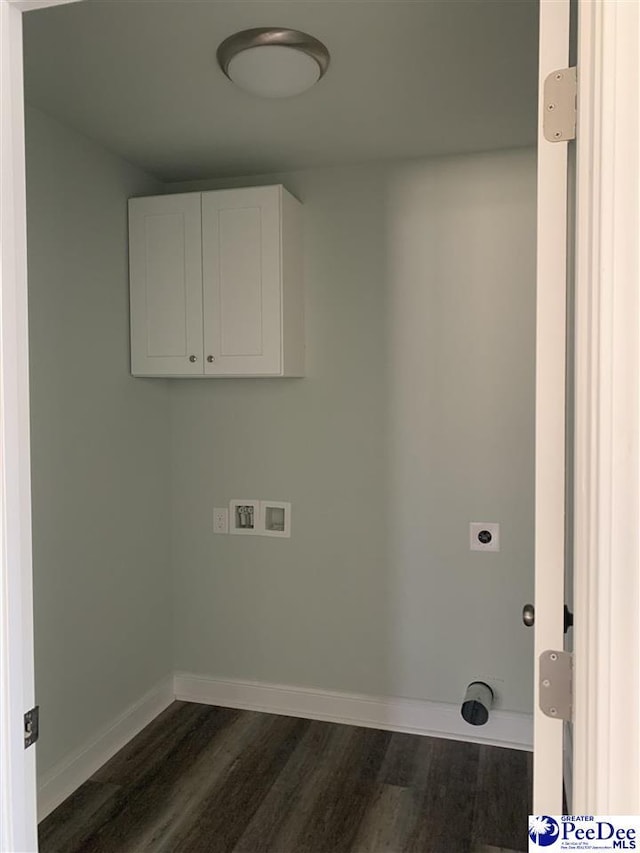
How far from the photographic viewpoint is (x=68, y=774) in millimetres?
2432

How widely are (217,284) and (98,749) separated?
1.99 m

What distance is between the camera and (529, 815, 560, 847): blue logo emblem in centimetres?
88

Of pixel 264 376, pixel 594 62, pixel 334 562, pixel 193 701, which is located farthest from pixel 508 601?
pixel 594 62

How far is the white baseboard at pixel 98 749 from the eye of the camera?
2.34 m

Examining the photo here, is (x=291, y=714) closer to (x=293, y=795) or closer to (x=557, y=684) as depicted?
(x=293, y=795)

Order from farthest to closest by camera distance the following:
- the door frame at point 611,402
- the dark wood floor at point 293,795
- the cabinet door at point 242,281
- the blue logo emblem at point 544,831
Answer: the cabinet door at point 242,281 < the dark wood floor at point 293,795 < the blue logo emblem at point 544,831 < the door frame at point 611,402

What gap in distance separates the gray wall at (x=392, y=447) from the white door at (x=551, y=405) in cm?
181

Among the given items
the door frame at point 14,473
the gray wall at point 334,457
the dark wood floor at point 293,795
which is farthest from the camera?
the gray wall at point 334,457

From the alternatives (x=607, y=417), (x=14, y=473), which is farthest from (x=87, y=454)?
(x=607, y=417)

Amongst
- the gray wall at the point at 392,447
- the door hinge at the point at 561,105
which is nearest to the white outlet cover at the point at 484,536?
the gray wall at the point at 392,447

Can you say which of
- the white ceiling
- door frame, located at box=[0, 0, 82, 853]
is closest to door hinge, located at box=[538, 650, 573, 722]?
door frame, located at box=[0, 0, 82, 853]

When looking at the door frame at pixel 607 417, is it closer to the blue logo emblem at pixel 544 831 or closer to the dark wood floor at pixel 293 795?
the blue logo emblem at pixel 544 831

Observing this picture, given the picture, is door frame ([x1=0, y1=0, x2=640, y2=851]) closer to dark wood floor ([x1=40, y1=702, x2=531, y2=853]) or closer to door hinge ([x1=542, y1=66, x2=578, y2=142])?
door hinge ([x1=542, y1=66, x2=578, y2=142])

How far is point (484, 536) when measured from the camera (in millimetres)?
2738
